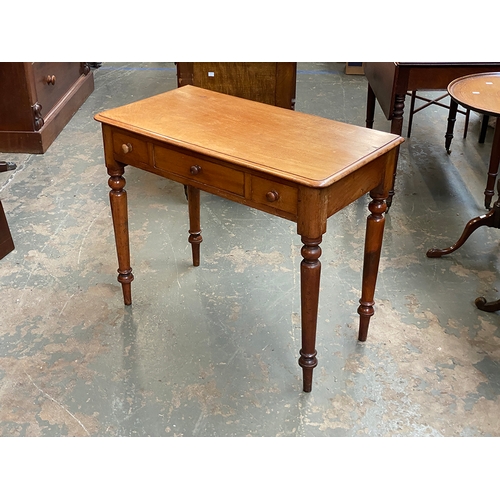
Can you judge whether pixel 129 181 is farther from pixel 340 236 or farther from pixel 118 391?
pixel 118 391

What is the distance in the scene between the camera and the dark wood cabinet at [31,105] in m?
4.30

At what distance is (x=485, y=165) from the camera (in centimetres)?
436

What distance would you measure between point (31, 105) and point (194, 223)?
1.87 meters

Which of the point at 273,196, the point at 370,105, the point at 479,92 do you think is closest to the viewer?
the point at 273,196

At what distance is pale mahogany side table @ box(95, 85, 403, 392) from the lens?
2.12 m

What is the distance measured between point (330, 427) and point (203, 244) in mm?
1417

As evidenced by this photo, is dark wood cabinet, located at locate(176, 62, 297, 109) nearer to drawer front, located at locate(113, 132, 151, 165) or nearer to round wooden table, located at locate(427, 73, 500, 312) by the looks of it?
round wooden table, located at locate(427, 73, 500, 312)

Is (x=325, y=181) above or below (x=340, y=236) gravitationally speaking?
above

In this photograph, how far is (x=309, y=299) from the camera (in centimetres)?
228

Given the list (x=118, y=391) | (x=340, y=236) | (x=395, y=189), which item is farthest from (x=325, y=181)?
(x=395, y=189)

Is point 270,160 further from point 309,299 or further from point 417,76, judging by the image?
point 417,76

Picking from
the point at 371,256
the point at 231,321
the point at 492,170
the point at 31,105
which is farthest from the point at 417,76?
the point at 31,105

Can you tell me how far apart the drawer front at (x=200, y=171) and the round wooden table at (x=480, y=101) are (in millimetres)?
1222

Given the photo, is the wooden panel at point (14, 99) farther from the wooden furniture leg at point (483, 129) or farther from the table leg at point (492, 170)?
the wooden furniture leg at point (483, 129)
